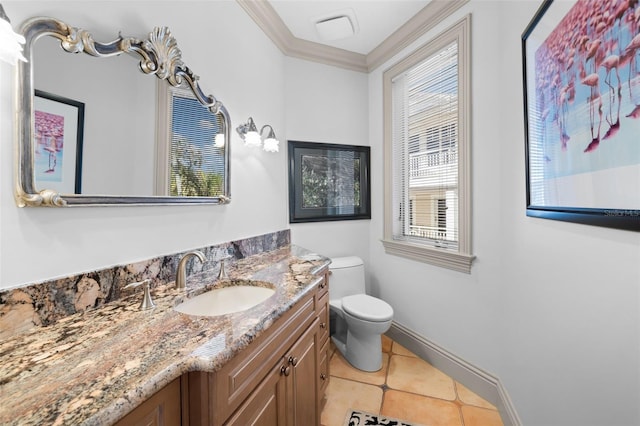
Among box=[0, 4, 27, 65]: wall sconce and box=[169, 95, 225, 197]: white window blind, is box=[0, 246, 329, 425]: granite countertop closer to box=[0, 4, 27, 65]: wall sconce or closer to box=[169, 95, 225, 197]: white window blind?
box=[169, 95, 225, 197]: white window blind

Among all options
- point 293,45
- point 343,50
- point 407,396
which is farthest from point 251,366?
point 343,50

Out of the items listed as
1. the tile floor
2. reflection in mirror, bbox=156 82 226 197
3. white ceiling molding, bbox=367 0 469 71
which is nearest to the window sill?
the tile floor

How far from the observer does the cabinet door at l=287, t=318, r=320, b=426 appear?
1.06m

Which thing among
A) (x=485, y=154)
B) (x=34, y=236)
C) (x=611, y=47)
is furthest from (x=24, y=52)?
(x=485, y=154)

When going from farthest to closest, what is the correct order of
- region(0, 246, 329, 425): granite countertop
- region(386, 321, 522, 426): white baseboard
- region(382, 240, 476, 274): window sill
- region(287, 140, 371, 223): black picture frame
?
region(287, 140, 371, 223): black picture frame → region(382, 240, 476, 274): window sill → region(386, 321, 522, 426): white baseboard → region(0, 246, 329, 425): granite countertop

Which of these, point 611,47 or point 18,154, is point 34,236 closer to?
point 18,154

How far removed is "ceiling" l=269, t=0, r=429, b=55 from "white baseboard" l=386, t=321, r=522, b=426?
8.55 ft

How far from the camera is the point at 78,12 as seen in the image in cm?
88

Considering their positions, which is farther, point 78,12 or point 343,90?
point 343,90

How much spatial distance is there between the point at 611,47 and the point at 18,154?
66.2 inches

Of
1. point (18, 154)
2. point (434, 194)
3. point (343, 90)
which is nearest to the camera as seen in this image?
point (18, 154)

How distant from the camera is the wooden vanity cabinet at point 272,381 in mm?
652

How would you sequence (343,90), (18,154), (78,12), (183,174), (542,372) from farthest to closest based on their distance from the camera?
(343,90)
(183,174)
(542,372)
(78,12)
(18,154)

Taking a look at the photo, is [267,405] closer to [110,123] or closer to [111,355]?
[111,355]
